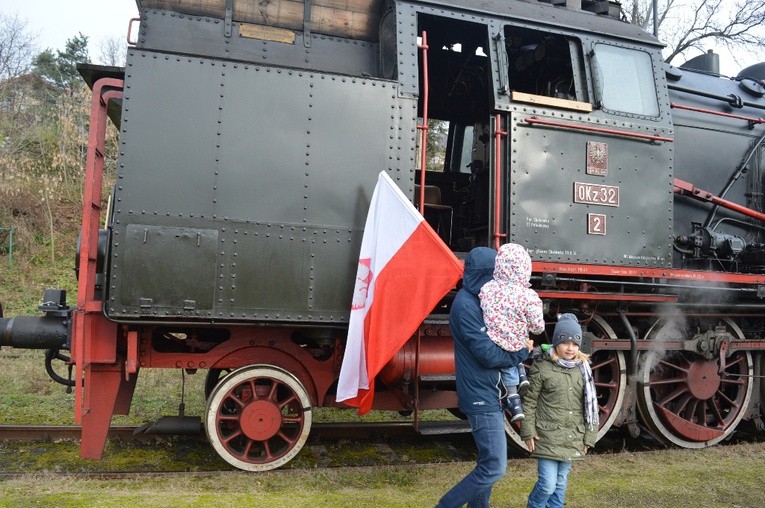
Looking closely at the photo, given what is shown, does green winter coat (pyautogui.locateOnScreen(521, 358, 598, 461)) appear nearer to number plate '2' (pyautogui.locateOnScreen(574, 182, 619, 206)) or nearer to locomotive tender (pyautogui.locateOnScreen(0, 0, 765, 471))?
locomotive tender (pyautogui.locateOnScreen(0, 0, 765, 471))

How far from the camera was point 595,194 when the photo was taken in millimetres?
4977

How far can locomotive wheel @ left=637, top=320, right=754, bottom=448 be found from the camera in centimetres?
569

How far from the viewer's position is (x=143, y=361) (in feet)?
14.8

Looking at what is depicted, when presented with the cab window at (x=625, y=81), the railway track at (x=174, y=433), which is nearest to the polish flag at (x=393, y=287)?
the railway track at (x=174, y=433)

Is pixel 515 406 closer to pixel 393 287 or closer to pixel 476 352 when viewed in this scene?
pixel 476 352

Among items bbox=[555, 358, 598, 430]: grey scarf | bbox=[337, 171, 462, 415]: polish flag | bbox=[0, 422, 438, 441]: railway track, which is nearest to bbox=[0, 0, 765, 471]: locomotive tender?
bbox=[337, 171, 462, 415]: polish flag

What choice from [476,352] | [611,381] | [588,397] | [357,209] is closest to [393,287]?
[357,209]

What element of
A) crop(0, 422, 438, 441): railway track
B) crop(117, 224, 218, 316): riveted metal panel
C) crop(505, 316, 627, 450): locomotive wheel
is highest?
crop(117, 224, 218, 316): riveted metal panel

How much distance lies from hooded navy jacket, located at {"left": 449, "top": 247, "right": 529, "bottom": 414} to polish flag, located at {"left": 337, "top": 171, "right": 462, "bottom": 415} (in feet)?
2.22

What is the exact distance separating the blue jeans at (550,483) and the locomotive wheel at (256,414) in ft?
5.98

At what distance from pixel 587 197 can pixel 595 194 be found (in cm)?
8

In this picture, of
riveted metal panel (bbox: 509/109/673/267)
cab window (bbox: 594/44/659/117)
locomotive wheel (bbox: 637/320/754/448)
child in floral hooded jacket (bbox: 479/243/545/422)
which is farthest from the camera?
locomotive wheel (bbox: 637/320/754/448)

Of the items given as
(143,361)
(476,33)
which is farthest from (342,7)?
(143,361)

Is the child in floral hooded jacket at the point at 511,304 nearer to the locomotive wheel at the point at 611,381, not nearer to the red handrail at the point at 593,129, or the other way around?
the red handrail at the point at 593,129
